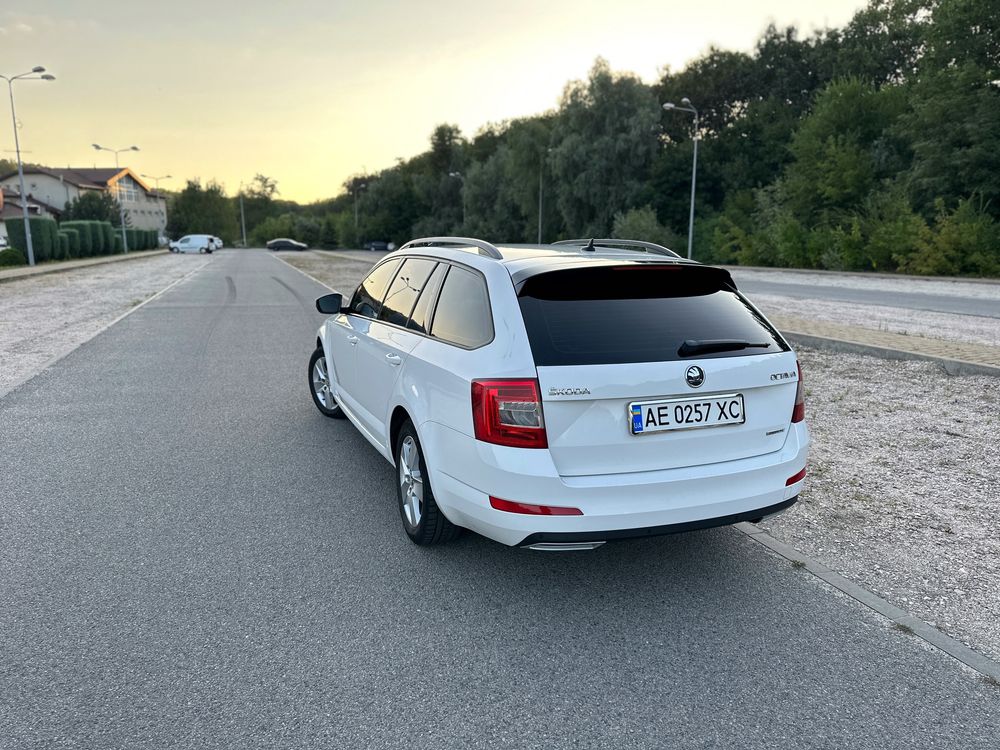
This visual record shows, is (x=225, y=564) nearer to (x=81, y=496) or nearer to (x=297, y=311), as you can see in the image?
(x=81, y=496)

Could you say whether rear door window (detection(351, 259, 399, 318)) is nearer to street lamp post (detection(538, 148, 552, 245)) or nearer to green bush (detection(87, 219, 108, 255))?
street lamp post (detection(538, 148, 552, 245))

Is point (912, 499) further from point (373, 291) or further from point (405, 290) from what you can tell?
point (373, 291)

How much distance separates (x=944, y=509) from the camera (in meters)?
4.62

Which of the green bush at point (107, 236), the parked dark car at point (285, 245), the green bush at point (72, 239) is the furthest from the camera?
the parked dark car at point (285, 245)

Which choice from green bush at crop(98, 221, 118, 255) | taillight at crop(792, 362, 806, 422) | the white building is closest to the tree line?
taillight at crop(792, 362, 806, 422)

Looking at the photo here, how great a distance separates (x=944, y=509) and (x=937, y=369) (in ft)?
16.0

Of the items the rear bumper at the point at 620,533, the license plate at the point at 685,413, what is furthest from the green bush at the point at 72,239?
the license plate at the point at 685,413

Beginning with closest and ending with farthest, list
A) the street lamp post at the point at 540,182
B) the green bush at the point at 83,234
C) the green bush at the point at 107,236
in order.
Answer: the green bush at the point at 83,234 → the street lamp post at the point at 540,182 → the green bush at the point at 107,236

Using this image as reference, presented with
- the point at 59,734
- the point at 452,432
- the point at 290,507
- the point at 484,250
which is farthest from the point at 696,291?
the point at 59,734

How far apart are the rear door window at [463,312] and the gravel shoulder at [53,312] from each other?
21.1ft

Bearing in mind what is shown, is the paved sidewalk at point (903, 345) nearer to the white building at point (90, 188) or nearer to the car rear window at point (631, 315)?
the car rear window at point (631, 315)

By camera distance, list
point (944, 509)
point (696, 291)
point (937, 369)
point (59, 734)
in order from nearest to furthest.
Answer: point (59, 734)
point (696, 291)
point (944, 509)
point (937, 369)

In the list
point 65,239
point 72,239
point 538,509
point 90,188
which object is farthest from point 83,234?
point 538,509

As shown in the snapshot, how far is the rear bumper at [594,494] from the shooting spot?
10.4ft
